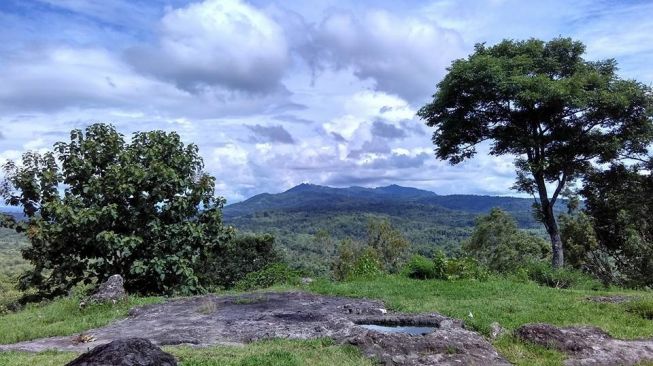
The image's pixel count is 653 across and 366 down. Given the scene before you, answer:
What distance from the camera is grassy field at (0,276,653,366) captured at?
8.86 metres

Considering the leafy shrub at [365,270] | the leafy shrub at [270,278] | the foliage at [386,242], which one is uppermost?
the leafy shrub at [365,270]

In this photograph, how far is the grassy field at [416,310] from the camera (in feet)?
29.1

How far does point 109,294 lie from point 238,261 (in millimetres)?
7582

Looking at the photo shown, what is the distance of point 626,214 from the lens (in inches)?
932

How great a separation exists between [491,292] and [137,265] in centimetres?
1075

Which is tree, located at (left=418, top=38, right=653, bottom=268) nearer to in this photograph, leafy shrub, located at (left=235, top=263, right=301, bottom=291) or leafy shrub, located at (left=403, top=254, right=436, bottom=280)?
leafy shrub, located at (left=403, top=254, right=436, bottom=280)

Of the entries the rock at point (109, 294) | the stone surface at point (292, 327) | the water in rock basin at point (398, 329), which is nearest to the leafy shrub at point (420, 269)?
the stone surface at point (292, 327)

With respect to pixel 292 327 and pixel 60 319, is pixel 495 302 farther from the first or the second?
pixel 60 319

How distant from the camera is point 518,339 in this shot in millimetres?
9922

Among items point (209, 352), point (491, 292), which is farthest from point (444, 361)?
point (491, 292)

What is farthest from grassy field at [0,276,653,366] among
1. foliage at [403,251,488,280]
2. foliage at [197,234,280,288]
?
foliage at [197,234,280,288]

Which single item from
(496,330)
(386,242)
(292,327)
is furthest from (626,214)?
(386,242)

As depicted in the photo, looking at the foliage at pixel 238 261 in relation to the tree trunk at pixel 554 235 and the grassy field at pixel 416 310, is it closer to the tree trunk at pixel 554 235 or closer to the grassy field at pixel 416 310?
the grassy field at pixel 416 310

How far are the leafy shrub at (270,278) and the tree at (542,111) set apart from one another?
26.3ft
